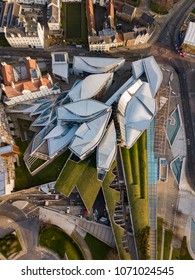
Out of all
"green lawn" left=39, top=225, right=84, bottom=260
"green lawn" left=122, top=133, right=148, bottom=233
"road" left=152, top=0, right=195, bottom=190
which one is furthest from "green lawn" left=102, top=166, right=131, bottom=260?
"road" left=152, top=0, right=195, bottom=190

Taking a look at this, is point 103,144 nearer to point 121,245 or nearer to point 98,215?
point 98,215

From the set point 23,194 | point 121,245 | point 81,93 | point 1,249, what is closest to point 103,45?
point 81,93

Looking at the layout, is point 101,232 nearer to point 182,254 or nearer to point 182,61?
point 182,254

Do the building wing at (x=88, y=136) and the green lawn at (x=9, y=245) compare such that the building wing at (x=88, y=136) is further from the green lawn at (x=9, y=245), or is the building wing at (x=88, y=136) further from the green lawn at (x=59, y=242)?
the green lawn at (x=9, y=245)

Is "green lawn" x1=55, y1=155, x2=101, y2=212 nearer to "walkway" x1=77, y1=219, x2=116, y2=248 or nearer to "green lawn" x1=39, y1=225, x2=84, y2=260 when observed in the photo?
"walkway" x1=77, y1=219, x2=116, y2=248

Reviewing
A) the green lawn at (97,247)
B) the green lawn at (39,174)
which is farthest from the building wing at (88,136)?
the green lawn at (97,247)
